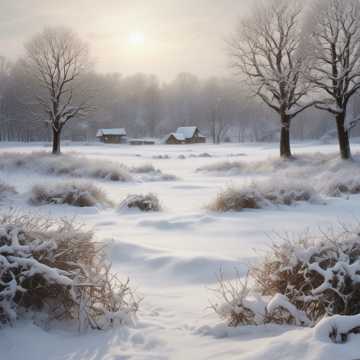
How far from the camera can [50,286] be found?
128 inches

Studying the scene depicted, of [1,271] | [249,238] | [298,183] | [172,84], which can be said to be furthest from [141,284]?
[172,84]

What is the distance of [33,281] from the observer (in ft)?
10.6

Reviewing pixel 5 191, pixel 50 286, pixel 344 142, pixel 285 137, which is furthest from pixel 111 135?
pixel 50 286

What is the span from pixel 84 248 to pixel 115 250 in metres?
1.76

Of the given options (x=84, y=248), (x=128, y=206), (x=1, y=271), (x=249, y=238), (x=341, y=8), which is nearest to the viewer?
(x=1, y=271)

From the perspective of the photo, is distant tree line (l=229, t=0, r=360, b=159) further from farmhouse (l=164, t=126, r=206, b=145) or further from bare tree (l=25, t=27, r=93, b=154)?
farmhouse (l=164, t=126, r=206, b=145)

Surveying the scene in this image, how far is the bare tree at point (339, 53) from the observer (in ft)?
71.7

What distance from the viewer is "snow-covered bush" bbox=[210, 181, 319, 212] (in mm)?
9281

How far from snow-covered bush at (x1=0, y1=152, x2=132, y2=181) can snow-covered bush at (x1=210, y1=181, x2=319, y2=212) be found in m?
8.55

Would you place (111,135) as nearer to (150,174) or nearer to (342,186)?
(150,174)

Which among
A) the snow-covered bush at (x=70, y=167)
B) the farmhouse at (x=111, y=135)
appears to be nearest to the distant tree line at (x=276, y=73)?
the snow-covered bush at (x=70, y=167)

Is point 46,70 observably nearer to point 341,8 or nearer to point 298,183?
point 341,8

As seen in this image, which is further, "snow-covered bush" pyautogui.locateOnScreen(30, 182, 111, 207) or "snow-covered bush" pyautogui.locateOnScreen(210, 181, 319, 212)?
"snow-covered bush" pyautogui.locateOnScreen(30, 182, 111, 207)

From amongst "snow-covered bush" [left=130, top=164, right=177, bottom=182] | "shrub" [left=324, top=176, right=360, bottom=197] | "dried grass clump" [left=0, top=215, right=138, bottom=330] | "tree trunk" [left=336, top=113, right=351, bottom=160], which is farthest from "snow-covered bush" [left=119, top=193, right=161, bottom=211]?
"tree trunk" [left=336, top=113, right=351, bottom=160]
